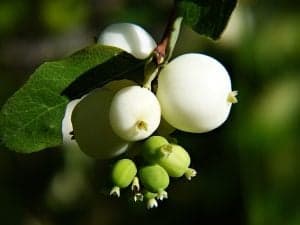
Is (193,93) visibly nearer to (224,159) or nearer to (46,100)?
(46,100)

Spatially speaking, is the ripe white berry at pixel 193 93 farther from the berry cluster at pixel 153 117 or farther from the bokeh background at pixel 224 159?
the bokeh background at pixel 224 159

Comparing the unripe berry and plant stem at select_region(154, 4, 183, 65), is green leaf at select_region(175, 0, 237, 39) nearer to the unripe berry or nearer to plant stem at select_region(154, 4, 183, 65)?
plant stem at select_region(154, 4, 183, 65)

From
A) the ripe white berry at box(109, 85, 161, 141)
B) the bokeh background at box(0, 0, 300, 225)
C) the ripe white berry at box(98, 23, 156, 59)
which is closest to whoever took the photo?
the ripe white berry at box(109, 85, 161, 141)

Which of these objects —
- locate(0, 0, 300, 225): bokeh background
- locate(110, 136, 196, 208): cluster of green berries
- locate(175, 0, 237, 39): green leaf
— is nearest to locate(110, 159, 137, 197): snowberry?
locate(110, 136, 196, 208): cluster of green berries

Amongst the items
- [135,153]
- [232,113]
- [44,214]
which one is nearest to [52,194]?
[44,214]

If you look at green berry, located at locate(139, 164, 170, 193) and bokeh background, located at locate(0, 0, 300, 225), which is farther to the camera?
bokeh background, located at locate(0, 0, 300, 225)
